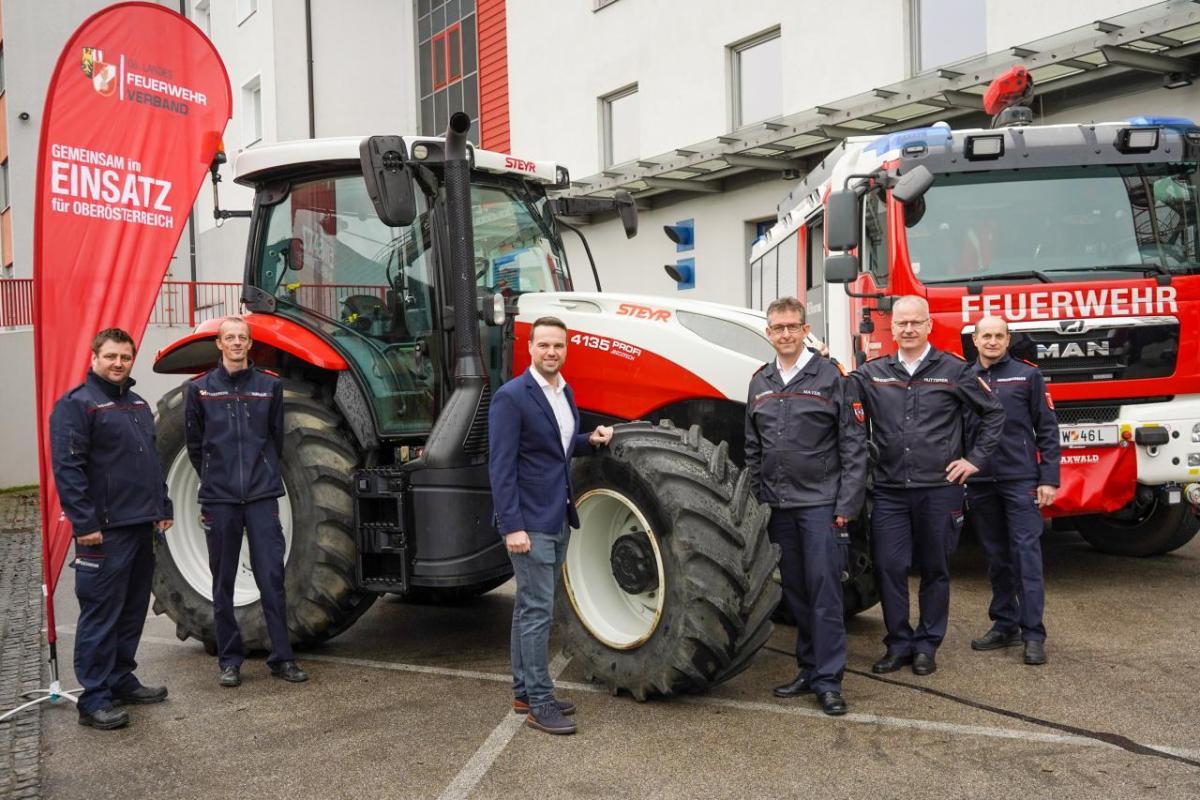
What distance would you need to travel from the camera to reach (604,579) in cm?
510

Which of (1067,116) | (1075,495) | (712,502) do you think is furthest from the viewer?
(1067,116)

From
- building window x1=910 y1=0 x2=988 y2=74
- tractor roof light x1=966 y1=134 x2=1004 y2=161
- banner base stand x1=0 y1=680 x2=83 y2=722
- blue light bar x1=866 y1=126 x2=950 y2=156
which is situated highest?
building window x1=910 y1=0 x2=988 y2=74

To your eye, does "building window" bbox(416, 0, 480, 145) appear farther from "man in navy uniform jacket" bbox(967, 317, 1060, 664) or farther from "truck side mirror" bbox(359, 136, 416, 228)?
"man in navy uniform jacket" bbox(967, 317, 1060, 664)

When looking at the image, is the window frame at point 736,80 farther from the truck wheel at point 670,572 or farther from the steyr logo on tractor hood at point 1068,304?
the truck wheel at point 670,572

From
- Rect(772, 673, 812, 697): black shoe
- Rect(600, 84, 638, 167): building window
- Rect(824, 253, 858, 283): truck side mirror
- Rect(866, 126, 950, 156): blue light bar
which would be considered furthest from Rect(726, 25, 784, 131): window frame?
Rect(772, 673, 812, 697): black shoe

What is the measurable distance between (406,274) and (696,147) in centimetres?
884

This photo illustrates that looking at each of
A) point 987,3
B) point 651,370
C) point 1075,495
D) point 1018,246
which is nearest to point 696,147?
point 987,3

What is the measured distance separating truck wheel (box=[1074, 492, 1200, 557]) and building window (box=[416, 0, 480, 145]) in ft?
46.1

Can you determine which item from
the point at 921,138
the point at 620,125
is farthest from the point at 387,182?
the point at 620,125

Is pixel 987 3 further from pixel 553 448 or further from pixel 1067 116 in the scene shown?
pixel 553 448

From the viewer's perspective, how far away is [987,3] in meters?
11.5

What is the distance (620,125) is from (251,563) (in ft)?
41.8

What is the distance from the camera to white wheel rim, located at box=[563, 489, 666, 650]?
4887 mm

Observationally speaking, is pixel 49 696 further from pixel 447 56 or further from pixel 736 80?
pixel 447 56
